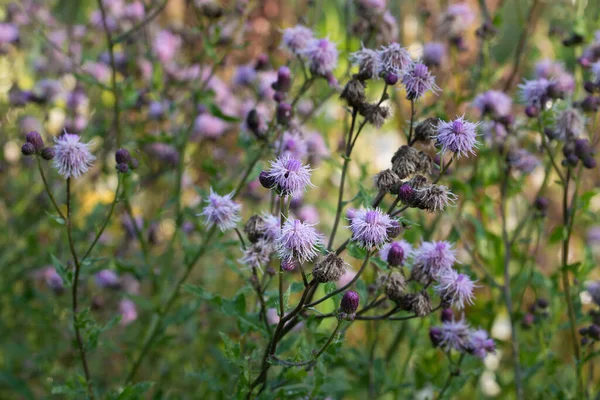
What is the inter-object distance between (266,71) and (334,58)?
0.76 meters

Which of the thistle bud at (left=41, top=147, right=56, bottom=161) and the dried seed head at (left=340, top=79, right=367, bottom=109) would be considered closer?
the thistle bud at (left=41, top=147, right=56, bottom=161)

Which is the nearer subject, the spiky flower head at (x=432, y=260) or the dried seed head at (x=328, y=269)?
the dried seed head at (x=328, y=269)

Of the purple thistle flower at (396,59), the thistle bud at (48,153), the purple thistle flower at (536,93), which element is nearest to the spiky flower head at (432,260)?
the purple thistle flower at (396,59)

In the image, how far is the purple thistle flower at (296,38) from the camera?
238 centimetres

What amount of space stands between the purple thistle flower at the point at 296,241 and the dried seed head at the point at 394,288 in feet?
1.01

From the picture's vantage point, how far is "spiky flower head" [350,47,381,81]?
187 centimetres

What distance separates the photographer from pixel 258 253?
5.94 feet

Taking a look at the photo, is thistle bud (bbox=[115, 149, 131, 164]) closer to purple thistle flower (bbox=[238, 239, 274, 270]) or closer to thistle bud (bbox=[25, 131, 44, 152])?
thistle bud (bbox=[25, 131, 44, 152])

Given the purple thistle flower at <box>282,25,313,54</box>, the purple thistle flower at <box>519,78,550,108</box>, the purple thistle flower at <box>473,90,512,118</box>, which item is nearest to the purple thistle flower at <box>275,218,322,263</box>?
the purple thistle flower at <box>282,25,313,54</box>

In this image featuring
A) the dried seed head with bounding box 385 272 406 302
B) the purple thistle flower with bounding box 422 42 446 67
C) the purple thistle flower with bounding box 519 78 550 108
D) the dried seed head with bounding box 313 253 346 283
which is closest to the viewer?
the dried seed head with bounding box 313 253 346 283

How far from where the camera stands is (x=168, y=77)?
11.2 feet

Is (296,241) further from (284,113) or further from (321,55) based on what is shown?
(321,55)

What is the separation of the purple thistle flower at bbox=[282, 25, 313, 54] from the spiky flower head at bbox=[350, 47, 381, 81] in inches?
19.4

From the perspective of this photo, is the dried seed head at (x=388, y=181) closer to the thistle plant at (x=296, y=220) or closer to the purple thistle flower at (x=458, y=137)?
the thistle plant at (x=296, y=220)
